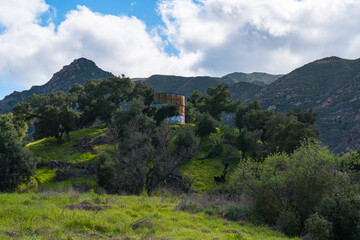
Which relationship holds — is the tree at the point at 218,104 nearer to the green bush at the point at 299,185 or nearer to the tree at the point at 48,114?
the tree at the point at 48,114

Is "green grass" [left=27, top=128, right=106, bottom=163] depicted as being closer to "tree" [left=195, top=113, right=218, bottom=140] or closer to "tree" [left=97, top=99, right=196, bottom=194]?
"tree" [left=97, top=99, right=196, bottom=194]

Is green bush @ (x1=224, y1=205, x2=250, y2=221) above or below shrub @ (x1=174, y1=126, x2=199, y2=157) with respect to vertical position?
below

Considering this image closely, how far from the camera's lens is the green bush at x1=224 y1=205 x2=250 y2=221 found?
55.8ft

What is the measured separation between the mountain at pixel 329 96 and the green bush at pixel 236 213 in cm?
9110

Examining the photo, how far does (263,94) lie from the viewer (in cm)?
15288

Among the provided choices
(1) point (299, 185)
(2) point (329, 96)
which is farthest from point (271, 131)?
(2) point (329, 96)

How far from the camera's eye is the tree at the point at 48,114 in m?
54.5

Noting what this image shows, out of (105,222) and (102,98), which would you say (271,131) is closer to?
(102,98)

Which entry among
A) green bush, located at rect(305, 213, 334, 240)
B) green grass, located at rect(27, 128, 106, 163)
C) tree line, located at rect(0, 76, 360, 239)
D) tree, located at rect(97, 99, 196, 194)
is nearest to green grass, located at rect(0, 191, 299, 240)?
green bush, located at rect(305, 213, 334, 240)

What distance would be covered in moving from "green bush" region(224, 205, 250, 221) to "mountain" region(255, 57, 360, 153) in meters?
91.1

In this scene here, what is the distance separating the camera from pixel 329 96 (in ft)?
396

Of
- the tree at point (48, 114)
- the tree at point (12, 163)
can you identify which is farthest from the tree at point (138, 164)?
the tree at point (48, 114)

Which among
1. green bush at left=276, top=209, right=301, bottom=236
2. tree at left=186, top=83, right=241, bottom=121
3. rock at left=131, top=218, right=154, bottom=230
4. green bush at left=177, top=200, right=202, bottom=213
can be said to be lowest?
green bush at left=276, top=209, right=301, bottom=236

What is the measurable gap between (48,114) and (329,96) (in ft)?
406
